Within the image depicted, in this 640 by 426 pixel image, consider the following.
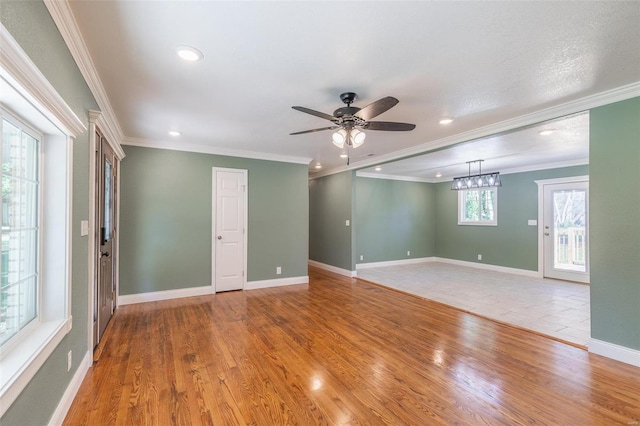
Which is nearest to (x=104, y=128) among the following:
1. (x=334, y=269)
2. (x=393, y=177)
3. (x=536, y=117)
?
(x=536, y=117)

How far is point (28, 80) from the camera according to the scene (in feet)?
3.99

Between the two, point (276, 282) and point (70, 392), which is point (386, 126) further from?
point (276, 282)

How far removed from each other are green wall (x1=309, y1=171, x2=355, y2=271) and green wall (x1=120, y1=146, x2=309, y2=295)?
1.35 metres

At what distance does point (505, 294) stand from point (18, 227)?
5.95m

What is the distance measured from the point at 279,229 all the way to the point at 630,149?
4.65 metres

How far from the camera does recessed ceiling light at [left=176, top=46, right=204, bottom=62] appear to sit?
199cm

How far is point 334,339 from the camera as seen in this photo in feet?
10.1

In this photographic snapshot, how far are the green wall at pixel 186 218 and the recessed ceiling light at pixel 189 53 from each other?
284cm

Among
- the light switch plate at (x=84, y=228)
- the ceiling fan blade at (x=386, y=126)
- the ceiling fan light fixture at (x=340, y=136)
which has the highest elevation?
the ceiling fan blade at (x=386, y=126)

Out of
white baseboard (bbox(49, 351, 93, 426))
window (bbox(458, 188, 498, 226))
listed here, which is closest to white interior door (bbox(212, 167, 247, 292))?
white baseboard (bbox(49, 351, 93, 426))

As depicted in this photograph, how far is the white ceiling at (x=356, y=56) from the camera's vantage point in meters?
1.66

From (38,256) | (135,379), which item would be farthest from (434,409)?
(38,256)

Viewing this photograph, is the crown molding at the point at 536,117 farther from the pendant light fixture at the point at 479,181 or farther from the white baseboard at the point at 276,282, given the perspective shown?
the white baseboard at the point at 276,282

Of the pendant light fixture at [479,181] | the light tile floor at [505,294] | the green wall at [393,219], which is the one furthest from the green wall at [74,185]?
the pendant light fixture at [479,181]
